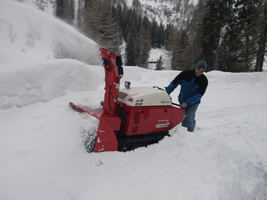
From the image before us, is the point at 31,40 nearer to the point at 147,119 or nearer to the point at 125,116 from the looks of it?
the point at 125,116

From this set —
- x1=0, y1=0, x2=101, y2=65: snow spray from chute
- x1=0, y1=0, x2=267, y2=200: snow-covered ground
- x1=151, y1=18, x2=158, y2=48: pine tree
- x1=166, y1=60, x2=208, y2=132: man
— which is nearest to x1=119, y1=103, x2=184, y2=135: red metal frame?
x1=0, y1=0, x2=267, y2=200: snow-covered ground

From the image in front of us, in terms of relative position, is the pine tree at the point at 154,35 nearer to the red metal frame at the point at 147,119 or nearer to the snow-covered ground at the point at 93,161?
the snow-covered ground at the point at 93,161

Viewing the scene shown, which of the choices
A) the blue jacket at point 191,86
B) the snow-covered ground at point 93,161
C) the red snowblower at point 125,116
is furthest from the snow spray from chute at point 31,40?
the blue jacket at point 191,86

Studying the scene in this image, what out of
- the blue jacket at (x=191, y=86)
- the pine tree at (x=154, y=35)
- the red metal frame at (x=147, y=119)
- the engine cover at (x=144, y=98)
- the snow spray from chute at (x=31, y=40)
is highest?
the pine tree at (x=154, y=35)

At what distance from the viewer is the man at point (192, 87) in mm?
3621

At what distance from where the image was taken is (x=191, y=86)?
12.4 feet

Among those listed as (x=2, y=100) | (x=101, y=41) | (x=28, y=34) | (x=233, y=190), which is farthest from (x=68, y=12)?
(x=233, y=190)

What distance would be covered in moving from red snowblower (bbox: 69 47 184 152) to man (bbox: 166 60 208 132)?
617 millimetres

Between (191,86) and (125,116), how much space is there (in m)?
1.80

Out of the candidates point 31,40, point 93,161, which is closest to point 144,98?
point 93,161

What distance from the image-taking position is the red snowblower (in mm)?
2613

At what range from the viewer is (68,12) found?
46938mm

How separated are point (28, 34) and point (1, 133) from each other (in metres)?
11.0

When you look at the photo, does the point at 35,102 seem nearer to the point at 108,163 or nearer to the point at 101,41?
the point at 108,163
